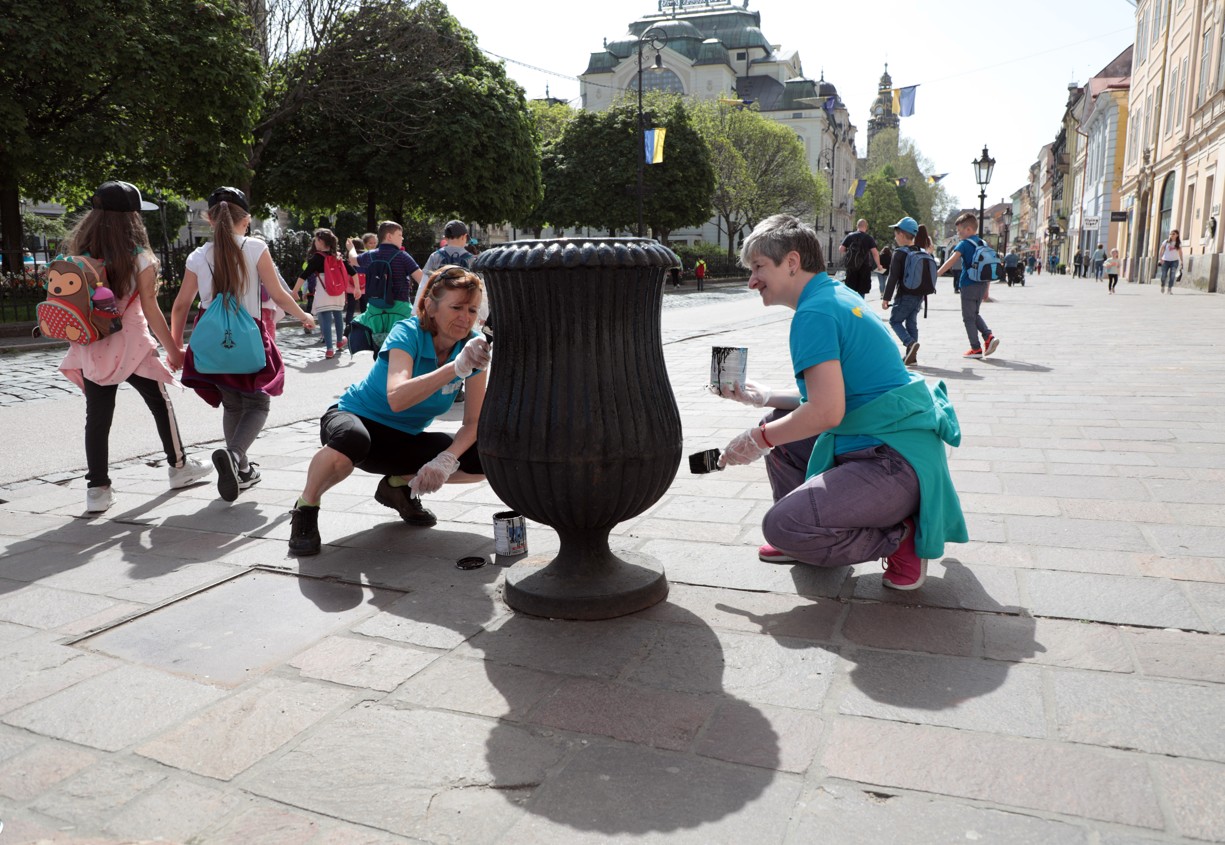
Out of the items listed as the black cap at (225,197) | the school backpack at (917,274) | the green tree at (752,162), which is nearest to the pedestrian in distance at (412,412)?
the black cap at (225,197)

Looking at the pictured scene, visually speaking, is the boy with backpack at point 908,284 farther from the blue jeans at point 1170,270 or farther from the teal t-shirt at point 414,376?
the blue jeans at point 1170,270

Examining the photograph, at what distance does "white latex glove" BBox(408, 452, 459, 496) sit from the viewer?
368cm

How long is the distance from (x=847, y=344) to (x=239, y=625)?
232 cm

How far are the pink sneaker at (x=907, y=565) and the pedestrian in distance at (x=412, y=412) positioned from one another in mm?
1684

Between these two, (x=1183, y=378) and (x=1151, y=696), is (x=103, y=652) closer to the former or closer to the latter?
(x=1151, y=696)

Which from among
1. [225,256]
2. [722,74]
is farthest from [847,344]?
[722,74]

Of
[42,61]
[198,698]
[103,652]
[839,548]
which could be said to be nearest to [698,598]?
[839,548]

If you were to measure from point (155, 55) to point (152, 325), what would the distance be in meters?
14.6

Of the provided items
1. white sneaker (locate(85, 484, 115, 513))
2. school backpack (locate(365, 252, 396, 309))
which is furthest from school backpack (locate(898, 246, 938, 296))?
white sneaker (locate(85, 484, 115, 513))

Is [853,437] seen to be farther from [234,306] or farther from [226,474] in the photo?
[234,306]

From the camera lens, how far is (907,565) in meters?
3.36

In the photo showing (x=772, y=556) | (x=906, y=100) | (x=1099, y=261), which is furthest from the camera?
(x=1099, y=261)

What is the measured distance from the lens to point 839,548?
3281 mm

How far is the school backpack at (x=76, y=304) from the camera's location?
183 inches
